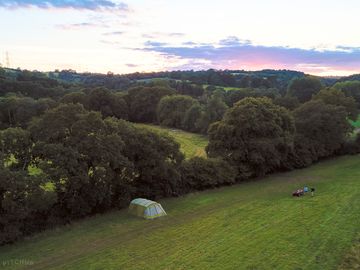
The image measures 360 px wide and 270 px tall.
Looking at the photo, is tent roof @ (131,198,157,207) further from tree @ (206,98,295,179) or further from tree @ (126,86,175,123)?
tree @ (126,86,175,123)

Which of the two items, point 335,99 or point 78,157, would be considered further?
point 335,99

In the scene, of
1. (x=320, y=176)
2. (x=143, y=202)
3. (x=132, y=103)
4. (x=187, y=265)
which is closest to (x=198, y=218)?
(x=143, y=202)

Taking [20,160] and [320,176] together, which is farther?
[320,176]

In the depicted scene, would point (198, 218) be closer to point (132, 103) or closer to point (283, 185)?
point (283, 185)

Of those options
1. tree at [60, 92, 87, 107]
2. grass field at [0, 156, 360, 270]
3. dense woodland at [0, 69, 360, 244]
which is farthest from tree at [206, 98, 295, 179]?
tree at [60, 92, 87, 107]

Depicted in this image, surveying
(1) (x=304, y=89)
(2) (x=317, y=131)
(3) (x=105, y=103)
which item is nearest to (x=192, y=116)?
(3) (x=105, y=103)

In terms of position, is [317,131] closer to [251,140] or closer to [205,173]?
[251,140]
